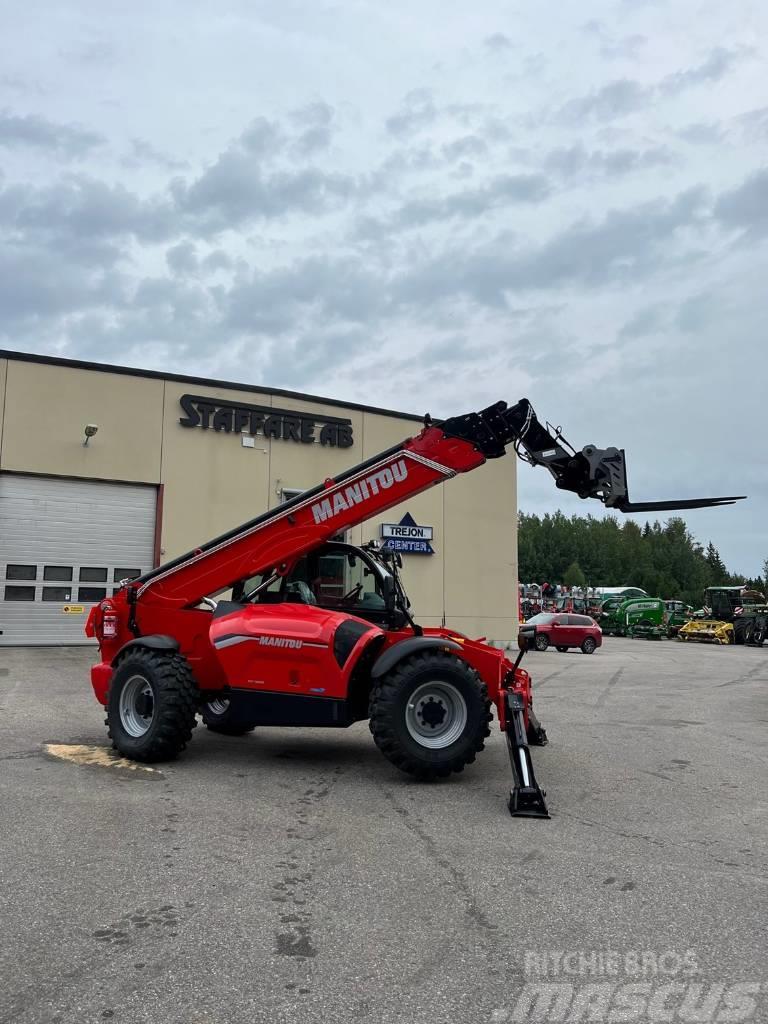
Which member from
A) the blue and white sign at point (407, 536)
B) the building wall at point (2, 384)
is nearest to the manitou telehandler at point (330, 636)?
the building wall at point (2, 384)

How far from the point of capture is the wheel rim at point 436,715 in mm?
6973

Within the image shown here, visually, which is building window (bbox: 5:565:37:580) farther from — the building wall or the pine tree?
the pine tree

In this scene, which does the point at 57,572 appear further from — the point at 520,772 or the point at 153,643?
the point at 520,772

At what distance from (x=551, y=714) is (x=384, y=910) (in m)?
7.79

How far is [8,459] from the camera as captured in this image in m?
18.6

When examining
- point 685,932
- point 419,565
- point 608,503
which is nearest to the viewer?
point 685,932

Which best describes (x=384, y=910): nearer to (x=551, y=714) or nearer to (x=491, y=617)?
(x=551, y=714)

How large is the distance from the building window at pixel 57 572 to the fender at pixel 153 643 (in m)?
12.2

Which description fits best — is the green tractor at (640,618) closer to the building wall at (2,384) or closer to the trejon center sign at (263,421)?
the trejon center sign at (263,421)

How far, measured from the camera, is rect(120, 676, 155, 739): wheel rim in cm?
779

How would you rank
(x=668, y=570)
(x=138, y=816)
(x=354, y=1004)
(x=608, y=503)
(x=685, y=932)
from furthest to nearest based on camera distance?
1. (x=668, y=570)
2. (x=608, y=503)
3. (x=138, y=816)
4. (x=685, y=932)
5. (x=354, y=1004)

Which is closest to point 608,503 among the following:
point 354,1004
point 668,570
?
point 354,1004

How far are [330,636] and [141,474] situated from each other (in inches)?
556

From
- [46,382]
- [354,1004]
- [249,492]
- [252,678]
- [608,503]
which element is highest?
[46,382]
